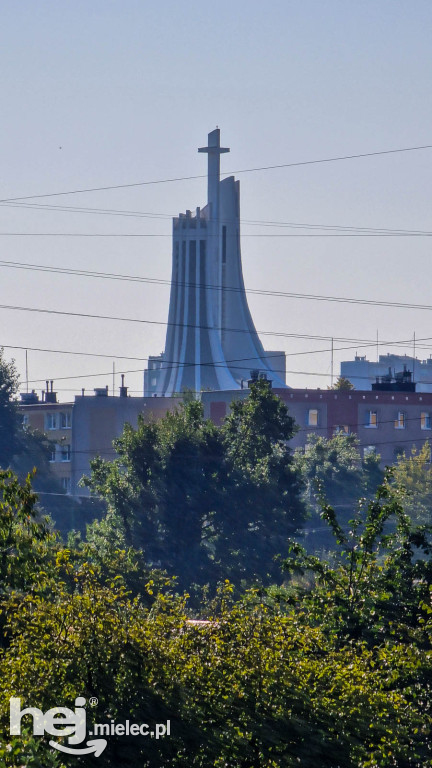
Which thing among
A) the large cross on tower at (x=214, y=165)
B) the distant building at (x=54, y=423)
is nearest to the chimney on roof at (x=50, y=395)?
the distant building at (x=54, y=423)

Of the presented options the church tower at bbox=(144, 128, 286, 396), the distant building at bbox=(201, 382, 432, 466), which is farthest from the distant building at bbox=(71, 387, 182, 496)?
the church tower at bbox=(144, 128, 286, 396)

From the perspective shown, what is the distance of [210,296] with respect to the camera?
13938 centimetres

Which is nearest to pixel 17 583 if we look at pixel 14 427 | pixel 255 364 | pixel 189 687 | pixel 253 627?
pixel 253 627

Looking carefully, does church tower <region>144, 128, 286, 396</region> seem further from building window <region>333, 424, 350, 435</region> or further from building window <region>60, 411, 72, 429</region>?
building window <region>333, 424, 350, 435</region>

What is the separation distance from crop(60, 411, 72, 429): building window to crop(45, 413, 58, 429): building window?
55 cm

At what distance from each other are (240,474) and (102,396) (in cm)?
3716

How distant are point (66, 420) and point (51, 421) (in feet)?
6.28

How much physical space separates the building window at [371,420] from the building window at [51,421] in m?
22.5

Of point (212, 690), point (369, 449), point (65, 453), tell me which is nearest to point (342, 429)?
point (369, 449)

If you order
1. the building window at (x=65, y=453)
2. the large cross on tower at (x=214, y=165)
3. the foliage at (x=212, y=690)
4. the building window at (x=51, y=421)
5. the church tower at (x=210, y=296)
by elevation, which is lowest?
the foliage at (x=212, y=690)

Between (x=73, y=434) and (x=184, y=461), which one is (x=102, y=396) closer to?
(x=73, y=434)

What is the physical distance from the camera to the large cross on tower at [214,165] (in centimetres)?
13675

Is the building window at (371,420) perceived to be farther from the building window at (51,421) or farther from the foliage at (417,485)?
the building window at (51,421)

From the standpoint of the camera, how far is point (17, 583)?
1634cm
